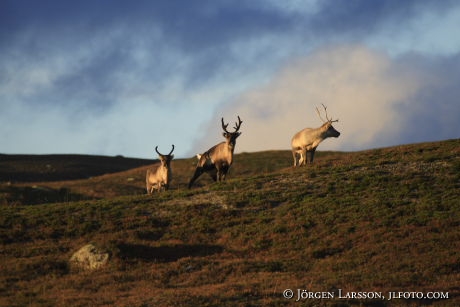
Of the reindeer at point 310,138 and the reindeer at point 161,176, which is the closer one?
the reindeer at point 161,176

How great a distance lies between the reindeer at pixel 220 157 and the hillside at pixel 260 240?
97 cm

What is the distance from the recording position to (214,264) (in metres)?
20.8

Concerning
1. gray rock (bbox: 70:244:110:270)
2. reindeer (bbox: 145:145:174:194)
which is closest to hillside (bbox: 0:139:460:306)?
gray rock (bbox: 70:244:110:270)

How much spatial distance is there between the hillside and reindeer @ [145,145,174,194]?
95.5 inches

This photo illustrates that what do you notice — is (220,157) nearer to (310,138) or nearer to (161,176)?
(161,176)

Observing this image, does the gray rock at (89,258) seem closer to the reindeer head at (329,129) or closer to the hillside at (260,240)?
the hillside at (260,240)

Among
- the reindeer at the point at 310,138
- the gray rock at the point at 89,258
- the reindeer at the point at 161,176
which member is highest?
the reindeer at the point at 310,138

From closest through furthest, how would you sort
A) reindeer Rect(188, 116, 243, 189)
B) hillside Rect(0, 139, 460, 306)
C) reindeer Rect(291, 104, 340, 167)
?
hillside Rect(0, 139, 460, 306) → reindeer Rect(188, 116, 243, 189) → reindeer Rect(291, 104, 340, 167)

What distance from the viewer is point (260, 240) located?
23.3m

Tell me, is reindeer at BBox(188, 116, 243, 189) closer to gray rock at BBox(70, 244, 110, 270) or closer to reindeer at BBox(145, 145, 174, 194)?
reindeer at BBox(145, 145, 174, 194)

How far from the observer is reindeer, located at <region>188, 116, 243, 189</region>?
31.7 m

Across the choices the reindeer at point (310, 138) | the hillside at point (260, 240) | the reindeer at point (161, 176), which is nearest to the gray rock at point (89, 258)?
the hillside at point (260, 240)

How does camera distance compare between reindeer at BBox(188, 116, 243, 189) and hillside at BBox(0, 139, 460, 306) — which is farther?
reindeer at BBox(188, 116, 243, 189)

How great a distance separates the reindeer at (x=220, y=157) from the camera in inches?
1248
